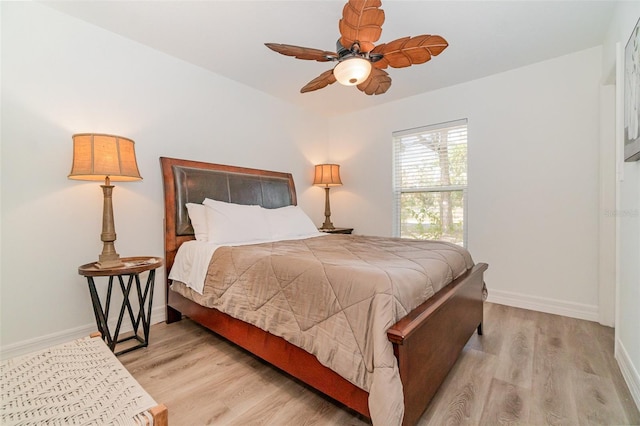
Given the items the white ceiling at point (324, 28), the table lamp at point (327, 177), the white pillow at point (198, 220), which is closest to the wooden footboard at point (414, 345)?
the white pillow at point (198, 220)

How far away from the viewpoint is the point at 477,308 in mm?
2141

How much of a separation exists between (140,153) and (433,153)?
3.25 meters

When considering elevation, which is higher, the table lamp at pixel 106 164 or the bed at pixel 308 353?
the table lamp at pixel 106 164

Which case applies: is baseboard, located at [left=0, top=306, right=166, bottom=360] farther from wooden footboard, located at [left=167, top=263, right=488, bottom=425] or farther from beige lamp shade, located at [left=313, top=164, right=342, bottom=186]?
beige lamp shade, located at [left=313, top=164, right=342, bottom=186]

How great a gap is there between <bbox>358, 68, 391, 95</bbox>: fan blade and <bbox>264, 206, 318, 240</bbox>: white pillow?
1.48 metres

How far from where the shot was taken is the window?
3424 millimetres

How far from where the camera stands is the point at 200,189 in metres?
2.84

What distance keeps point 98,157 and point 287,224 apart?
5.37 feet

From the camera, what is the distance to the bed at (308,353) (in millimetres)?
1232

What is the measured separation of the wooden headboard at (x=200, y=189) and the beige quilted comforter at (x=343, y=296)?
2.51ft

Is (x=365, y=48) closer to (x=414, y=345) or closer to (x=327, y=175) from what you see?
(x=414, y=345)

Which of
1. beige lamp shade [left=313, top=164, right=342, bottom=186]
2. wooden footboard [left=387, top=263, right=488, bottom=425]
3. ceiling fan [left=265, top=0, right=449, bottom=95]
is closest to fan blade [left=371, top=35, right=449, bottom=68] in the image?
ceiling fan [left=265, top=0, right=449, bottom=95]

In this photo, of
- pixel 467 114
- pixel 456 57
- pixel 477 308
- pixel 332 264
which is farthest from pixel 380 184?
pixel 332 264

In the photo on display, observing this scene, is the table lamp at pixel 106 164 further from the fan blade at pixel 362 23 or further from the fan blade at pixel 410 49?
the fan blade at pixel 410 49
